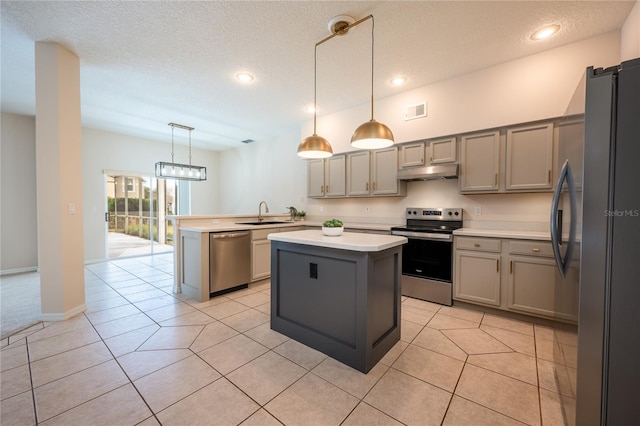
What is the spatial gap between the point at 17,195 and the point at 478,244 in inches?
304

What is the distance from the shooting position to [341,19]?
92.9 inches

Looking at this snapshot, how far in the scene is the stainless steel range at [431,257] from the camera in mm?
3186

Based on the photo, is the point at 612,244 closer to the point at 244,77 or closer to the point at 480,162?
the point at 480,162

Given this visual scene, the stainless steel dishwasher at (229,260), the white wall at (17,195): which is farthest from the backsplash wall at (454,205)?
the white wall at (17,195)

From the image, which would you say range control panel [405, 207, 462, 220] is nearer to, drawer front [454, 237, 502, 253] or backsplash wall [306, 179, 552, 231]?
backsplash wall [306, 179, 552, 231]

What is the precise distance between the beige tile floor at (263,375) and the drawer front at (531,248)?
2.53 feet

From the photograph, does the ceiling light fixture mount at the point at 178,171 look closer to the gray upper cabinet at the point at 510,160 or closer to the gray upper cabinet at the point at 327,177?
the gray upper cabinet at the point at 327,177

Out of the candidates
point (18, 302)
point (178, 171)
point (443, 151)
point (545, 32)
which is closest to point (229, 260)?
point (178, 171)

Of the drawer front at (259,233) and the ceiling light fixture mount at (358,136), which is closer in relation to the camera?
the ceiling light fixture mount at (358,136)

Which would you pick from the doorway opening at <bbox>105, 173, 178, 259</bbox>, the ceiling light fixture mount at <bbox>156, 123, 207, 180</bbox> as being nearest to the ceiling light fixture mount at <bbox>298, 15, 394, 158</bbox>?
the ceiling light fixture mount at <bbox>156, 123, 207, 180</bbox>

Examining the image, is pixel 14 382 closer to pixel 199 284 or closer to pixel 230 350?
pixel 230 350

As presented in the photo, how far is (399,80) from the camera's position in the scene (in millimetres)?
3564

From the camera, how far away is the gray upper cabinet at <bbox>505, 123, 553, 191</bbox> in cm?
281

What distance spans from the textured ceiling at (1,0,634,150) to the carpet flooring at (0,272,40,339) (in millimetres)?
2941
